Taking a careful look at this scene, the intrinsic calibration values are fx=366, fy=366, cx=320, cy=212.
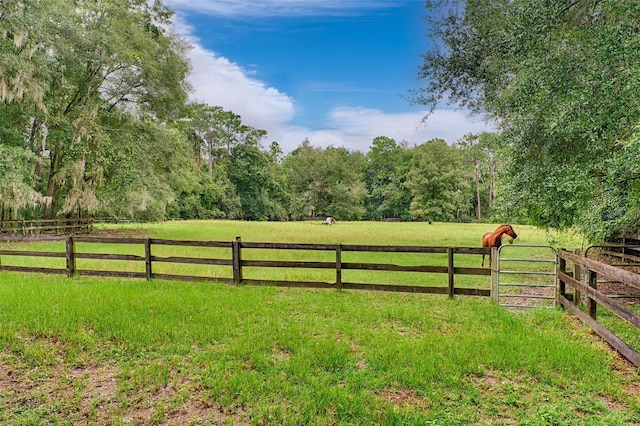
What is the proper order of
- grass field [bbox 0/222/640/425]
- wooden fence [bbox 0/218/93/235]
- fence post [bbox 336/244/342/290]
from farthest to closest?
wooden fence [bbox 0/218/93/235], fence post [bbox 336/244/342/290], grass field [bbox 0/222/640/425]

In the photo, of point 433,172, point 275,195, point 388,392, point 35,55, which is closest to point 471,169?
point 433,172

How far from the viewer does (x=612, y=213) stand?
24.8ft

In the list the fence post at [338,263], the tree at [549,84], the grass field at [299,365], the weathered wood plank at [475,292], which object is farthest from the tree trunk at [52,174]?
the weathered wood plank at [475,292]

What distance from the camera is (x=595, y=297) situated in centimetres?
507

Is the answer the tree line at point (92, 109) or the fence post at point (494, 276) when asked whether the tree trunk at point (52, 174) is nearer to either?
the tree line at point (92, 109)

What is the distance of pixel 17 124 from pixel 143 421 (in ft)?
71.7

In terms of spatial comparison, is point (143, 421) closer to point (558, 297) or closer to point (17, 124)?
point (558, 297)

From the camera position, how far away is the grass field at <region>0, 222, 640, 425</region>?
3.42 meters

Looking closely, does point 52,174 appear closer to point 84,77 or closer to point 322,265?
point 84,77

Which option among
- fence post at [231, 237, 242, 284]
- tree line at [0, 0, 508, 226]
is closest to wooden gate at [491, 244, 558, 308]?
tree line at [0, 0, 508, 226]

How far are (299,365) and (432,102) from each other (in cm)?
866

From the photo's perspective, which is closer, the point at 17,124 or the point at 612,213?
the point at 612,213

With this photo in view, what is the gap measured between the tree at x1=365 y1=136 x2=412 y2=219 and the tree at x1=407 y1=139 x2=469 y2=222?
8.47m

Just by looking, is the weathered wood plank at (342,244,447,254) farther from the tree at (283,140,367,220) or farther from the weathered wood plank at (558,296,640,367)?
the tree at (283,140,367,220)
